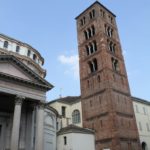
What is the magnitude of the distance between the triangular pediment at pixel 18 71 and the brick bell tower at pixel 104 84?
15323 mm

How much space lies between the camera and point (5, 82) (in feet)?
66.2

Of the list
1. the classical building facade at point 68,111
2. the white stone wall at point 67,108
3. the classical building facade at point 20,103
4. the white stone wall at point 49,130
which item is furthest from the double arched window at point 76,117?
the classical building facade at point 20,103

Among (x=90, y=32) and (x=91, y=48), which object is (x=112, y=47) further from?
(x=90, y=32)

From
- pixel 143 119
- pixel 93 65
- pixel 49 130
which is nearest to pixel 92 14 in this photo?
pixel 93 65

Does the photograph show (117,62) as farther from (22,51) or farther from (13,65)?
(13,65)

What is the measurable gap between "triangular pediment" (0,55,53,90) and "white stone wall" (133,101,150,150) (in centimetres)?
2433

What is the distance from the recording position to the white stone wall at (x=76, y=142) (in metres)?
31.2

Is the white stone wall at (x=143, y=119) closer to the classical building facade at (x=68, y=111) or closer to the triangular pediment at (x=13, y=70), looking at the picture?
the classical building facade at (x=68, y=111)

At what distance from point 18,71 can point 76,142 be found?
1516cm

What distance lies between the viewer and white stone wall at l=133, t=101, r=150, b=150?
40.0 meters

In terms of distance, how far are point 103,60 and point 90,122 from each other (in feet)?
36.9

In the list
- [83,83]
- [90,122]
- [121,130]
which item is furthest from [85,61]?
[121,130]

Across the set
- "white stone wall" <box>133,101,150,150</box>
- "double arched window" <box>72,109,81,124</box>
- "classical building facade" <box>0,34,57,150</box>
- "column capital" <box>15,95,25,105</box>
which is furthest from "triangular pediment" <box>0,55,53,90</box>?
"white stone wall" <box>133,101,150,150</box>

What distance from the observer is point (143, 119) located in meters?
42.5
